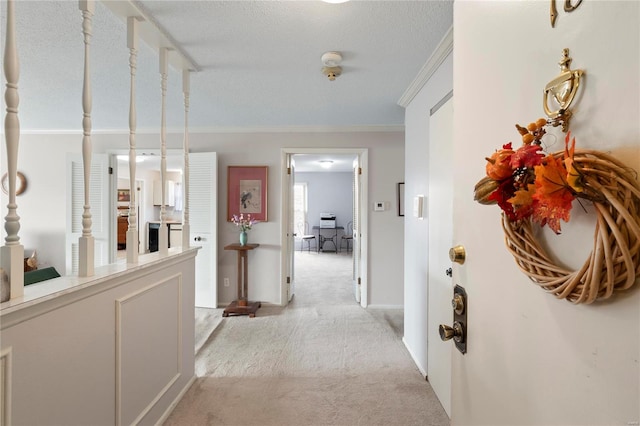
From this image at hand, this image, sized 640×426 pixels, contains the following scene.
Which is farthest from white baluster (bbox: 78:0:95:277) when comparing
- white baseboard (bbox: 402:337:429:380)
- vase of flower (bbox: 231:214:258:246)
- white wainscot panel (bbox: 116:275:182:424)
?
vase of flower (bbox: 231:214:258:246)

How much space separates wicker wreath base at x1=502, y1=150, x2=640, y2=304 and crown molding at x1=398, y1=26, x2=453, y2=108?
1.67 meters

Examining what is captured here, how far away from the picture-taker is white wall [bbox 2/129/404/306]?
382 centimetres

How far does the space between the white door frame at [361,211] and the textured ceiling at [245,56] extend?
540 millimetres

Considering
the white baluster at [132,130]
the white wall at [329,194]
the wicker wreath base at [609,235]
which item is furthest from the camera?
the white wall at [329,194]

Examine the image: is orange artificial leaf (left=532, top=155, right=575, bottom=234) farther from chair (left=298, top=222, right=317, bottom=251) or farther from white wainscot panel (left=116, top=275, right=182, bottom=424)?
chair (left=298, top=222, right=317, bottom=251)

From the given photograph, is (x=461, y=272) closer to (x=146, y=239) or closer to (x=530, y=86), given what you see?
(x=530, y=86)

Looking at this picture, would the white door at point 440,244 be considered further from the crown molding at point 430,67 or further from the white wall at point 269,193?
the white wall at point 269,193

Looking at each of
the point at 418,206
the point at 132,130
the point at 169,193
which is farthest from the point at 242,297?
the point at 169,193

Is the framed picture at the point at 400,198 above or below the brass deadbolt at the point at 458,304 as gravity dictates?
above

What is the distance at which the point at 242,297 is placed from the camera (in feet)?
12.3

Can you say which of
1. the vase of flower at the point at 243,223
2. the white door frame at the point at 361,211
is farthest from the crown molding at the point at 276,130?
the vase of flower at the point at 243,223

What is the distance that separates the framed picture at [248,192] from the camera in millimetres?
3867

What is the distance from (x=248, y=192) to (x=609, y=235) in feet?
12.1

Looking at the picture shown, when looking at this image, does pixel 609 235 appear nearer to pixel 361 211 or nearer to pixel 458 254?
pixel 458 254
